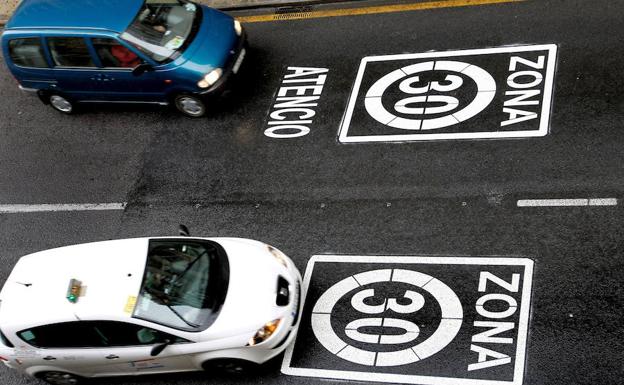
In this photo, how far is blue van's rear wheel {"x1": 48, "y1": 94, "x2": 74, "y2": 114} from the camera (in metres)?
12.8

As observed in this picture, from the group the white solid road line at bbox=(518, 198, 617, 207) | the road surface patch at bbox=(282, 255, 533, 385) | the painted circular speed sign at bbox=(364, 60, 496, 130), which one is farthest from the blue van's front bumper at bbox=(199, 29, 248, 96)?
the white solid road line at bbox=(518, 198, 617, 207)

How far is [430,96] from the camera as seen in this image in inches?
449

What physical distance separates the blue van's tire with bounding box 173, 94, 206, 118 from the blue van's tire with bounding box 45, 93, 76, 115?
2008 millimetres

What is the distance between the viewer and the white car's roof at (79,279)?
27.9ft

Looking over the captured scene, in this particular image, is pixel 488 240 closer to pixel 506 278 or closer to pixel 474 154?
pixel 506 278

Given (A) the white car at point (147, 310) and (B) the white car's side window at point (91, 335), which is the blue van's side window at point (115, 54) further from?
(B) the white car's side window at point (91, 335)

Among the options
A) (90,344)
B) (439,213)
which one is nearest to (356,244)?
(439,213)

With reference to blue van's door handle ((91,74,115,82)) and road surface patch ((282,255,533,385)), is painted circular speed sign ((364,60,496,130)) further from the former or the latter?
blue van's door handle ((91,74,115,82))

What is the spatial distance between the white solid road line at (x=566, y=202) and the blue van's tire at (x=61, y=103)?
7617 mm

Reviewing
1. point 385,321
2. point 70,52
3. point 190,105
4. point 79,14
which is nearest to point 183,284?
point 385,321

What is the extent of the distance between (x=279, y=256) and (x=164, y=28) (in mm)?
4747

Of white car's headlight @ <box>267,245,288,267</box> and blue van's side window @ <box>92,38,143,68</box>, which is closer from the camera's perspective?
white car's headlight @ <box>267,245,288,267</box>

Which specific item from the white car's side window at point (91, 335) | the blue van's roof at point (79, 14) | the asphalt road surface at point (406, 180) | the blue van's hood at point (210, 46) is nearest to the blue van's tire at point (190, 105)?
the asphalt road surface at point (406, 180)

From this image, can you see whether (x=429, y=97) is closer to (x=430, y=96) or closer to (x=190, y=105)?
(x=430, y=96)
